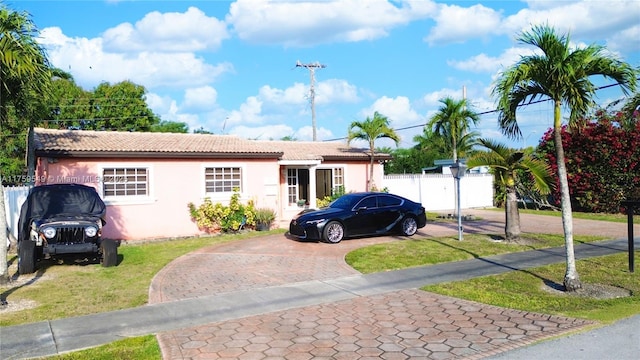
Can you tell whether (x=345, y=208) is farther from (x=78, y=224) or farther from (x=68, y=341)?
(x=68, y=341)

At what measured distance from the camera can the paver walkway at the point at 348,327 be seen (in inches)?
216

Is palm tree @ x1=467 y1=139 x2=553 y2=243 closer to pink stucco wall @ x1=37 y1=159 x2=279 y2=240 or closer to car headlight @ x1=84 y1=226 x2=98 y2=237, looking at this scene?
pink stucco wall @ x1=37 y1=159 x2=279 y2=240

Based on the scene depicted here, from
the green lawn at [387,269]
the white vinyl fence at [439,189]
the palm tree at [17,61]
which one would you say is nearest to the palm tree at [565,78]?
the green lawn at [387,269]

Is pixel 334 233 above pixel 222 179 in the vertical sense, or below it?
below

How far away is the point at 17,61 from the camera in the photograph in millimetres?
8953

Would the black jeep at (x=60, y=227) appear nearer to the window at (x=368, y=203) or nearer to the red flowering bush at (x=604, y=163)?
the window at (x=368, y=203)

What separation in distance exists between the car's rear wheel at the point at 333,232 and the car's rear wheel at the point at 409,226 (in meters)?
2.17

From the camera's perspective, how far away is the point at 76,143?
49.6 feet

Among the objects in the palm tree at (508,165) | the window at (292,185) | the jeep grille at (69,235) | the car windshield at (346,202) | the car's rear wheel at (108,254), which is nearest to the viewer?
the jeep grille at (69,235)

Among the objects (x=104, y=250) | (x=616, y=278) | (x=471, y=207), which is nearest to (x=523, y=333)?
(x=616, y=278)

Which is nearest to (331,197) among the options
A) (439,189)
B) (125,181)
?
(125,181)

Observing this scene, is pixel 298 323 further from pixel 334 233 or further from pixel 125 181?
pixel 125 181

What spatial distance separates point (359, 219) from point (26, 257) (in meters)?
8.37

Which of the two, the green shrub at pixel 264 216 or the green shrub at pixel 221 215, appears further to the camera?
the green shrub at pixel 264 216
